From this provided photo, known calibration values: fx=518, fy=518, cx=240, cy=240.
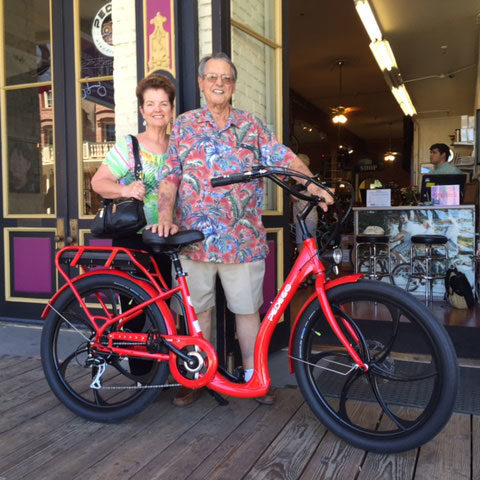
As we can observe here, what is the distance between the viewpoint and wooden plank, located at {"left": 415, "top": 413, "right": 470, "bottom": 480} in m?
1.80

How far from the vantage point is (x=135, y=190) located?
88.8 inches

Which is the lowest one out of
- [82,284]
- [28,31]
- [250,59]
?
[82,284]

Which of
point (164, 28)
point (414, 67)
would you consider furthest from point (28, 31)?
point (414, 67)

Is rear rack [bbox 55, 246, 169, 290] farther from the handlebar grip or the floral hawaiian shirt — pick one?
the handlebar grip

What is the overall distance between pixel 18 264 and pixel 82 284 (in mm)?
2001

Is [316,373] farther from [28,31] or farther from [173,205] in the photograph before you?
[28,31]

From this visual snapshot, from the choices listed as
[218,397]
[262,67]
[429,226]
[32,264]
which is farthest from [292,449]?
[429,226]

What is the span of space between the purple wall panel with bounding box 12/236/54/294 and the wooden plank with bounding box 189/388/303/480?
2224 mm

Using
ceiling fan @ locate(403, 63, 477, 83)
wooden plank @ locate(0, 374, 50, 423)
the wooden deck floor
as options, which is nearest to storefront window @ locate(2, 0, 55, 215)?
wooden plank @ locate(0, 374, 50, 423)

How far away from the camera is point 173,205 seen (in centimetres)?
231

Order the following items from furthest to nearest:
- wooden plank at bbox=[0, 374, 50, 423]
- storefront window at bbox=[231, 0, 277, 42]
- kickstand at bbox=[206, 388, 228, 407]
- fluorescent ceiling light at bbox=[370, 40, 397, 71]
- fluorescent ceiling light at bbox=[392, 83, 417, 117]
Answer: fluorescent ceiling light at bbox=[392, 83, 417, 117] → fluorescent ceiling light at bbox=[370, 40, 397, 71] → storefront window at bbox=[231, 0, 277, 42] → wooden plank at bbox=[0, 374, 50, 423] → kickstand at bbox=[206, 388, 228, 407]

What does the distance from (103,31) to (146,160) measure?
182 cm

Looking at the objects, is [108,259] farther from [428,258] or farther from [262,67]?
[428,258]

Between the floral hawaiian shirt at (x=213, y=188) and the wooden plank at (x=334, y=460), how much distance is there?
0.84m
